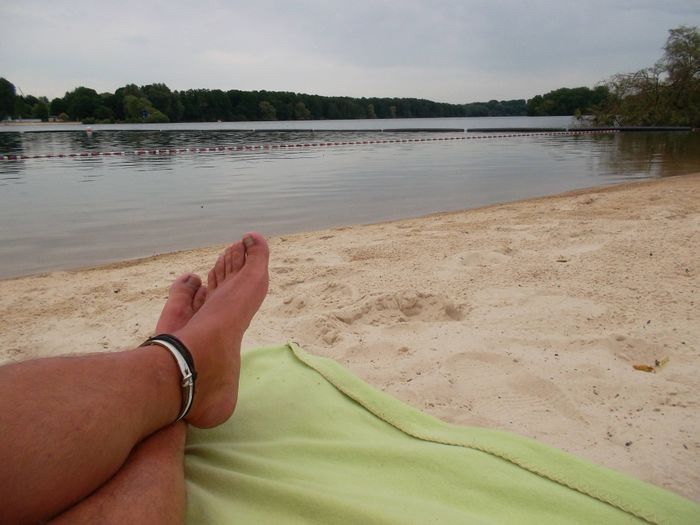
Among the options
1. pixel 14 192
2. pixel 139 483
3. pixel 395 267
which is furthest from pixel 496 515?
pixel 14 192

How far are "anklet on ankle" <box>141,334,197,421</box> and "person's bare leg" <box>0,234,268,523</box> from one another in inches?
0.6

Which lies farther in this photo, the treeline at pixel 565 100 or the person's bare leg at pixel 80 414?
the treeline at pixel 565 100

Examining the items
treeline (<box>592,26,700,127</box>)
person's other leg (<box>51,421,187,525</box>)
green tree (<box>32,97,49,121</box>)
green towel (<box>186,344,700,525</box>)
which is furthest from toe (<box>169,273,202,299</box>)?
green tree (<box>32,97,49,121</box>)

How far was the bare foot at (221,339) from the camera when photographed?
1198 mm

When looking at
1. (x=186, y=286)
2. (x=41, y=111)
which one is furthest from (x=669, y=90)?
(x=41, y=111)

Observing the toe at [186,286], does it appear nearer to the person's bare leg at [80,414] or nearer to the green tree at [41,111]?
the person's bare leg at [80,414]

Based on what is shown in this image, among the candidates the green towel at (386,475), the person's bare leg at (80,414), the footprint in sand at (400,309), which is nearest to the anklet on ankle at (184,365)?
the person's bare leg at (80,414)

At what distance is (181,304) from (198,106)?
79.8 metres

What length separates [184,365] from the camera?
3.67 feet

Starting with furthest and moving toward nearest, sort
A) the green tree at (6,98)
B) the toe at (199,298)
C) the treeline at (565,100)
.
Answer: the green tree at (6,98) → the treeline at (565,100) → the toe at (199,298)

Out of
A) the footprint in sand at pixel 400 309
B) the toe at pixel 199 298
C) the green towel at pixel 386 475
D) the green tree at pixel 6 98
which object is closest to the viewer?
the green towel at pixel 386 475

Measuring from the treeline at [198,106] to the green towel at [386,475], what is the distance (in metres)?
74.3

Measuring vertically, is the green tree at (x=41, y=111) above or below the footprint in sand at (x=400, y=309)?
above

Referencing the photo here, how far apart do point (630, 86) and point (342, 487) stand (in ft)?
112
